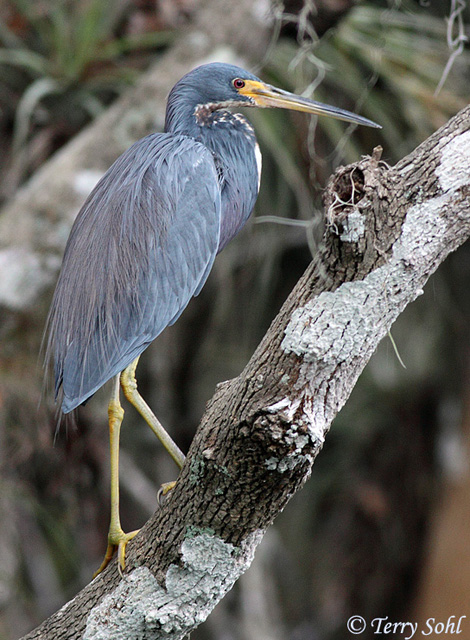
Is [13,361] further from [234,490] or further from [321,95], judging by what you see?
[234,490]

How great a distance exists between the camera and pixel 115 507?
2221mm

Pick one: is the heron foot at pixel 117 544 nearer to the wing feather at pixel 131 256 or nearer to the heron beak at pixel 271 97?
the wing feather at pixel 131 256

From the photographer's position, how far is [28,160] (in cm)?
443

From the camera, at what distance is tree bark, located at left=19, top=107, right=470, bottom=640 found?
5.07ft

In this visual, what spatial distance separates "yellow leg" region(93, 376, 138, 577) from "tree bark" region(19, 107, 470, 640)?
14.3 inches

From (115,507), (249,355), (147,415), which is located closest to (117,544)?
(115,507)

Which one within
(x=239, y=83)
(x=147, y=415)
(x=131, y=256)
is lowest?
(x=147, y=415)

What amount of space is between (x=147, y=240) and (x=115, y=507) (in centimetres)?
77

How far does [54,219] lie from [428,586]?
3299 millimetres

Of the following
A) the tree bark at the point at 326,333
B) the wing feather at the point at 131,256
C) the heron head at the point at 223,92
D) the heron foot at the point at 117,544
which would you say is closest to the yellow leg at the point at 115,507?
the heron foot at the point at 117,544

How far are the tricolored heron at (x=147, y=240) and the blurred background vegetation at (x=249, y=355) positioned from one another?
91cm

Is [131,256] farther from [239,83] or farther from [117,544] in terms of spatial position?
[117,544]

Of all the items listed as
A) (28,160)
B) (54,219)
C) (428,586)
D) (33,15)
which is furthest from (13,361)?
(428,586)

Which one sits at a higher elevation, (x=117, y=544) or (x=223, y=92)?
(x=223, y=92)
